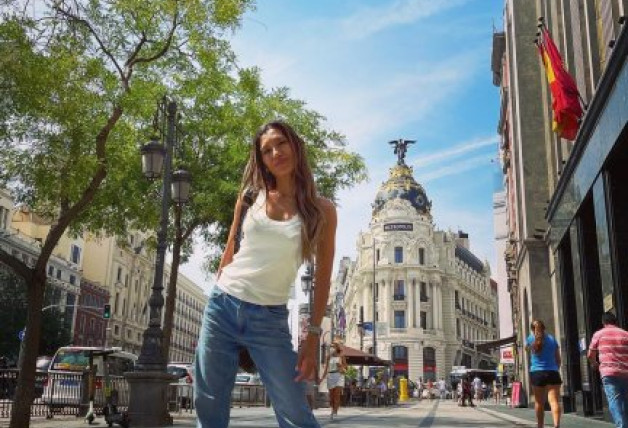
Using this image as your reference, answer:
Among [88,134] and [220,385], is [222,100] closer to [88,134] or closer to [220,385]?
[88,134]

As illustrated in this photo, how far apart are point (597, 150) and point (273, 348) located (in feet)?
35.9

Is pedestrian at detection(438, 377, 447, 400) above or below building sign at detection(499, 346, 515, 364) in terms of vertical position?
below

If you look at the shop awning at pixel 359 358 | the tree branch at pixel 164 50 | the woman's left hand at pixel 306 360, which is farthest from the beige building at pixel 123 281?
the woman's left hand at pixel 306 360

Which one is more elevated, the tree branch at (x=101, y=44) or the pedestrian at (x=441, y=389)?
the tree branch at (x=101, y=44)

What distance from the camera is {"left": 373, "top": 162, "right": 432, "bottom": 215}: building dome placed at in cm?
8525

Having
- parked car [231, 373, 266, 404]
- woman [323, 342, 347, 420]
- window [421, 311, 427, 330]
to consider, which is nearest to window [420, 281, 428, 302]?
window [421, 311, 427, 330]

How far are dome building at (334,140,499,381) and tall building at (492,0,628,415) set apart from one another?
48834 millimetres

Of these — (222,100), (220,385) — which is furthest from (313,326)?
(222,100)

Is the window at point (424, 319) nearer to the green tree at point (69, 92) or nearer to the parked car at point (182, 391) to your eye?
the parked car at point (182, 391)

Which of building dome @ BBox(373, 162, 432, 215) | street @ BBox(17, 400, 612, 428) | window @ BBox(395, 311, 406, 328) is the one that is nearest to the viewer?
street @ BBox(17, 400, 612, 428)

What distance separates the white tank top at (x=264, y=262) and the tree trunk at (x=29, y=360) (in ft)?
25.4

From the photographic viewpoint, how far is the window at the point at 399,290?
77.9 meters

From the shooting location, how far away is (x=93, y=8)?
438 inches

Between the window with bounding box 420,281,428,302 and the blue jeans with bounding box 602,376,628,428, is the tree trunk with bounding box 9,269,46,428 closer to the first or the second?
the blue jeans with bounding box 602,376,628,428
